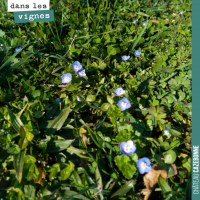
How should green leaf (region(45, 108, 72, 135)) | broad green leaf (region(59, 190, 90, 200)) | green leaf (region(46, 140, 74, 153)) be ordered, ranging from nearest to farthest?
1. broad green leaf (region(59, 190, 90, 200))
2. green leaf (region(46, 140, 74, 153))
3. green leaf (region(45, 108, 72, 135))

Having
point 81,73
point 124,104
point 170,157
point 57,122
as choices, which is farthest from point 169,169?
point 81,73

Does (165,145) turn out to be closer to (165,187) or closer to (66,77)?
(165,187)

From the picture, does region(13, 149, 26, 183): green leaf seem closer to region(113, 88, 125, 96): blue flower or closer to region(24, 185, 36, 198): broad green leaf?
region(24, 185, 36, 198): broad green leaf

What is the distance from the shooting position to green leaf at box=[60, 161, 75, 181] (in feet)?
5.71

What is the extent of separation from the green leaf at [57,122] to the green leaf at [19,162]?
321 millimetres

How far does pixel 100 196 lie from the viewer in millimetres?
1672

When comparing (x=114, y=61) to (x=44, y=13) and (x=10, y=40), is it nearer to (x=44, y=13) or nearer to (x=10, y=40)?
(x=44, y=13)

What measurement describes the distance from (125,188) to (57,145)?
74 cm

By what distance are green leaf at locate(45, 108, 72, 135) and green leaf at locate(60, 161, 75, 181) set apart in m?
0.39

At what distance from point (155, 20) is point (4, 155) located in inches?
136

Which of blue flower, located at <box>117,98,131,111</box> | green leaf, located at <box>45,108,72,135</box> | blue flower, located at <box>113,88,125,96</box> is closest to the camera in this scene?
green leaf, located at <box>45,108,72,135</box>

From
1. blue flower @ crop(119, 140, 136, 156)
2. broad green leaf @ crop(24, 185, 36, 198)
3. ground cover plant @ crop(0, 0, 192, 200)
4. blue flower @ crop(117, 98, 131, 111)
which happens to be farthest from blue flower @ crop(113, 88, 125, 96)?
broad green leaf @ crop(24, 185, 36, 198)

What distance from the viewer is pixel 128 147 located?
1.81 metres

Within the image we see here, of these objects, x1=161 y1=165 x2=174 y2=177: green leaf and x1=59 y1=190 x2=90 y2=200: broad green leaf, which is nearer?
x1=59 y1=190 x2=90 y2=200: broad green leaf
